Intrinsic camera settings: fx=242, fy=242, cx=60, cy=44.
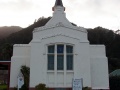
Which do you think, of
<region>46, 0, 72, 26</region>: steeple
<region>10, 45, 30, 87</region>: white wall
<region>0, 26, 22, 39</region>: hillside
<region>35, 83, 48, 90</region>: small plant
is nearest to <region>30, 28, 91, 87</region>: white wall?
<region>35, 83, 48, 90</region>: small plant

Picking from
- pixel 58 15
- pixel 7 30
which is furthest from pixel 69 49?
pixel 7 30

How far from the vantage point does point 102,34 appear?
79688 mm

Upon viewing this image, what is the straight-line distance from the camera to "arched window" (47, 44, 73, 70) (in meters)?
22.8

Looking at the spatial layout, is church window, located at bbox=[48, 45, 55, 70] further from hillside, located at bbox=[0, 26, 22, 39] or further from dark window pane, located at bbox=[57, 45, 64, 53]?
hillside, located at bbox=[0, 26, 22, 39]

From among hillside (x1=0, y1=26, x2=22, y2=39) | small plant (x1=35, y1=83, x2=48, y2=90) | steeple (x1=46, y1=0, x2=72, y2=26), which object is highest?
hillside (x1=0, y1=26, x2=22, y2=39)

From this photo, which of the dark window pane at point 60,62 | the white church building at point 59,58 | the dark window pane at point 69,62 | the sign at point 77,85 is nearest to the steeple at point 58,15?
the white church building at point 59,58

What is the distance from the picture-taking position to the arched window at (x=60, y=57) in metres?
22.8

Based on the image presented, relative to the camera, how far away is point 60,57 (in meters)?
23.0

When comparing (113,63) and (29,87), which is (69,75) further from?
(113,63)

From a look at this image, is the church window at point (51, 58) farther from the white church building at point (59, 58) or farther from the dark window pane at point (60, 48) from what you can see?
the dark window pane at point (60, 48)

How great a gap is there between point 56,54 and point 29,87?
3.97m

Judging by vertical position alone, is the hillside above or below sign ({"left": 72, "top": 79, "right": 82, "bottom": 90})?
above

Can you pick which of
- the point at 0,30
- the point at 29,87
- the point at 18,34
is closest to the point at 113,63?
the point at 29,87

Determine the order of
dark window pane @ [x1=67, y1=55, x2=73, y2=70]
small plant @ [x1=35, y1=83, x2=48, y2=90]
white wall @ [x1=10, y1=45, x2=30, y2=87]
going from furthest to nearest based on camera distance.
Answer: white wall @ [x1=10, y1=45, x2=30, y2=87] < dark window pane @ [x1=67, y1=55, x2=73, y2=70] < small plant @ [x1=35, y1=83, x2=48, y2=90]
